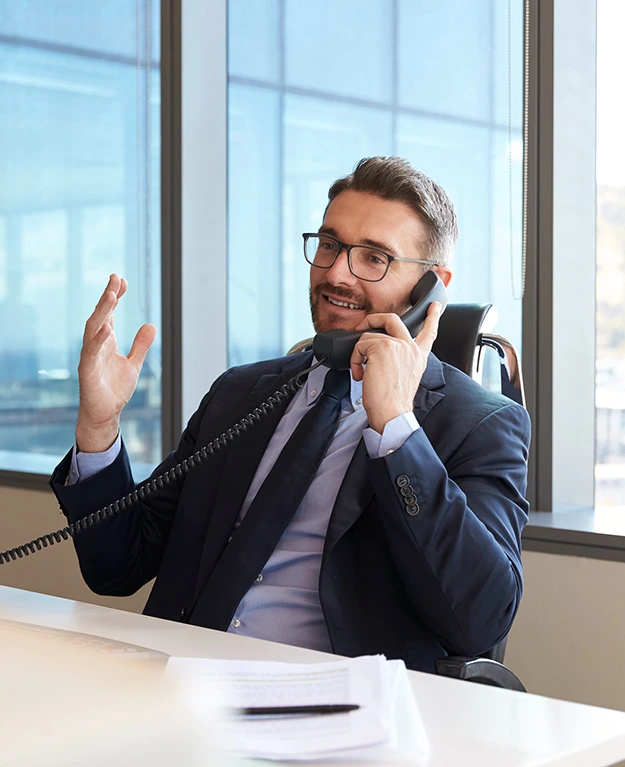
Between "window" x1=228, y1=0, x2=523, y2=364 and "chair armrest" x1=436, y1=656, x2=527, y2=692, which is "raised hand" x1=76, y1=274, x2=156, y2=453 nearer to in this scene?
"chair armrest" x1=436, y1=656, x2=527, y2=692

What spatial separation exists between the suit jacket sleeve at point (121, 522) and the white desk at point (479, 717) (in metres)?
0.42

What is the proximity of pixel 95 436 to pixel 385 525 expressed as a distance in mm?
478

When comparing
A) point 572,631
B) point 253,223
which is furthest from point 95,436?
point 253,223

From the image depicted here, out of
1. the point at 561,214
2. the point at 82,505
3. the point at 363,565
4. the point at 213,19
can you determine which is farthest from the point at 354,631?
the point at 213,19

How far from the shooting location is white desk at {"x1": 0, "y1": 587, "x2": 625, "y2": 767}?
756mm

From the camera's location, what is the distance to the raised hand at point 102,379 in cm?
153

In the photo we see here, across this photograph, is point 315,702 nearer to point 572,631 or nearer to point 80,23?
point 572,631

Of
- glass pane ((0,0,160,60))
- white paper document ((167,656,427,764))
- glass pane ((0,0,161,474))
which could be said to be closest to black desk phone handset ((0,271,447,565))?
white paper document ((167,656,427,764))

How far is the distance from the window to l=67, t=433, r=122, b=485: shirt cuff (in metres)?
1.17

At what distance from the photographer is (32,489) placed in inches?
127

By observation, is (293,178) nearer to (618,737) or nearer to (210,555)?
(210,555)

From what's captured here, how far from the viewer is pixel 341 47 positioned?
117 inches

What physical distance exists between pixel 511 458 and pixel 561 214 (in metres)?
0.96

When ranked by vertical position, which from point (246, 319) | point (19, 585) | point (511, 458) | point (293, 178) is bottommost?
point (19, 585)
